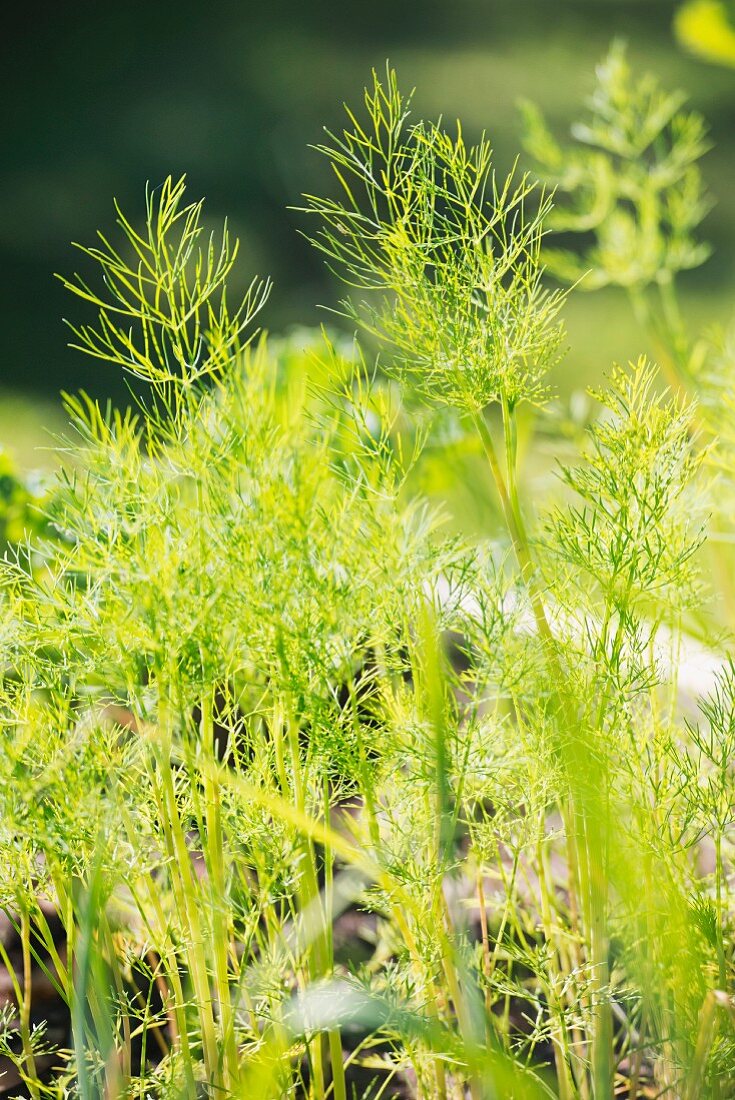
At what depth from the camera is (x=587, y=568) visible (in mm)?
518

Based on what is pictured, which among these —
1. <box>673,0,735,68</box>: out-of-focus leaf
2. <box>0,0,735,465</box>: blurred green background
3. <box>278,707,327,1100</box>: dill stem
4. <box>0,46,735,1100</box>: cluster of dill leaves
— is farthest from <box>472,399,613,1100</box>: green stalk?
<box>0,0,735,465</box>: blurred green background

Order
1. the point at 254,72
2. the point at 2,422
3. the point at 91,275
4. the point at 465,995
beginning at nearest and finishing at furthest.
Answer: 1. the point at 465,995
2. the point at 2,422
3. the point at 91,275
4. the point at 254,72

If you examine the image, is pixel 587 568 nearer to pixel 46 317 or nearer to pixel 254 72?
pixel 46 317

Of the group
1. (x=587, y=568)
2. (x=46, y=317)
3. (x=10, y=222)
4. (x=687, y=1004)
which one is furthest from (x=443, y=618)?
(x=10, y=222)

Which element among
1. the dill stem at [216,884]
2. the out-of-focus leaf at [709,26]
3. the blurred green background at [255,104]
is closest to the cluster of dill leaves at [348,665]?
the dill stem at [216,884]

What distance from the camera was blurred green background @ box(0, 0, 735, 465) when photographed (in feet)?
7.20

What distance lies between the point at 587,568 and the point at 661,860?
0.45ft

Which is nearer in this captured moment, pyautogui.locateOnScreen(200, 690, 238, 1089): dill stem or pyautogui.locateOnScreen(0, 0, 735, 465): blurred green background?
pyautogui.locateOnScreen(200, 690, 238, 1089): dill stem

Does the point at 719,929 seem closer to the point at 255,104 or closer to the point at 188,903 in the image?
the point at 188,903

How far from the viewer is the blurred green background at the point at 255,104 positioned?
2195mm

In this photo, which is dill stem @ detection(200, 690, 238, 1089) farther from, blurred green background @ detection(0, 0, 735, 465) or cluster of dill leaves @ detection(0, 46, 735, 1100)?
blurred green background @ detection(0, 0, 735, 465)

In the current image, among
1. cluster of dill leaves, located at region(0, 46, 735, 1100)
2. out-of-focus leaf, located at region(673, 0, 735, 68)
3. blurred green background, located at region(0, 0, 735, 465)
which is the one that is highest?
blurred green background, located at region(0, 0, 735, 465)

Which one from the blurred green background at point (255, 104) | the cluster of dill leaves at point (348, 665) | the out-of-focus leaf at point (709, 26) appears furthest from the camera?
the blurred green background at point (255, 104)

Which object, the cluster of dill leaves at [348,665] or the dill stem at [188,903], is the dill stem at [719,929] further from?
the dill stem at [188,903]
